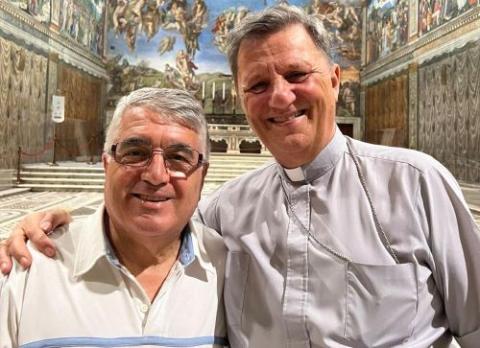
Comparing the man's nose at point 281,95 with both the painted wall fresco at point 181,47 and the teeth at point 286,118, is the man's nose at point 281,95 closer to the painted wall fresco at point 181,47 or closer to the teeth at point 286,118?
the teeth at point 286,118

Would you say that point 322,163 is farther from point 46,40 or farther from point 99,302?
point 46,40

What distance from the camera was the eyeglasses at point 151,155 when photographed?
6.03ft

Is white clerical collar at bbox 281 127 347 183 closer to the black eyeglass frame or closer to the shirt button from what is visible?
the black eyeglass frame

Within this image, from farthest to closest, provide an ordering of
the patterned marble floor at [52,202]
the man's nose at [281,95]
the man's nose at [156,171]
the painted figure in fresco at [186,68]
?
the painted figure in fresco at [186,68] → the patterned marble floor at [52,202] → the man's nose at [281,95] → the man's nose at [156,171]

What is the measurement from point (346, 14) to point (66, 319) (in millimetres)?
24420

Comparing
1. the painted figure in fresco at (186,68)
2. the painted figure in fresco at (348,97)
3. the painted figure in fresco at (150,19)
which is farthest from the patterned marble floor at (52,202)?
the painted figure in fresco at (150,19)

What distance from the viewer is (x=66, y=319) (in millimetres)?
1730

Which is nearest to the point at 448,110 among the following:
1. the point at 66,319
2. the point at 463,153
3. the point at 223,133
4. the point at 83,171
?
the point at 463,153

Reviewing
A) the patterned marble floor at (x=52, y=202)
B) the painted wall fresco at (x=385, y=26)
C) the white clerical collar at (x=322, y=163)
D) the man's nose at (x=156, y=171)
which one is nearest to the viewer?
the man's nose at (x=156, y=171)

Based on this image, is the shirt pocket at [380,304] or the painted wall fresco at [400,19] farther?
the painted wall fresco at [400,19]

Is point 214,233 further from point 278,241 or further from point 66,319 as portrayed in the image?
point 66,319

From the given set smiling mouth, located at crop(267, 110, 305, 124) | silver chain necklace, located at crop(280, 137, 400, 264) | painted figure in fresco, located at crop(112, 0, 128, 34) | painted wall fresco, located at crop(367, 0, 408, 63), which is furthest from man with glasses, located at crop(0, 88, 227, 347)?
painted figure in fresco, located at crop(112, 0, 128, 34)

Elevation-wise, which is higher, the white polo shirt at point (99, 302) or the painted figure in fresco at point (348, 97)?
the painted figure in fresco at point (348, 97)

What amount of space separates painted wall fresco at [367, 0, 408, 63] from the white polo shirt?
1932cm
